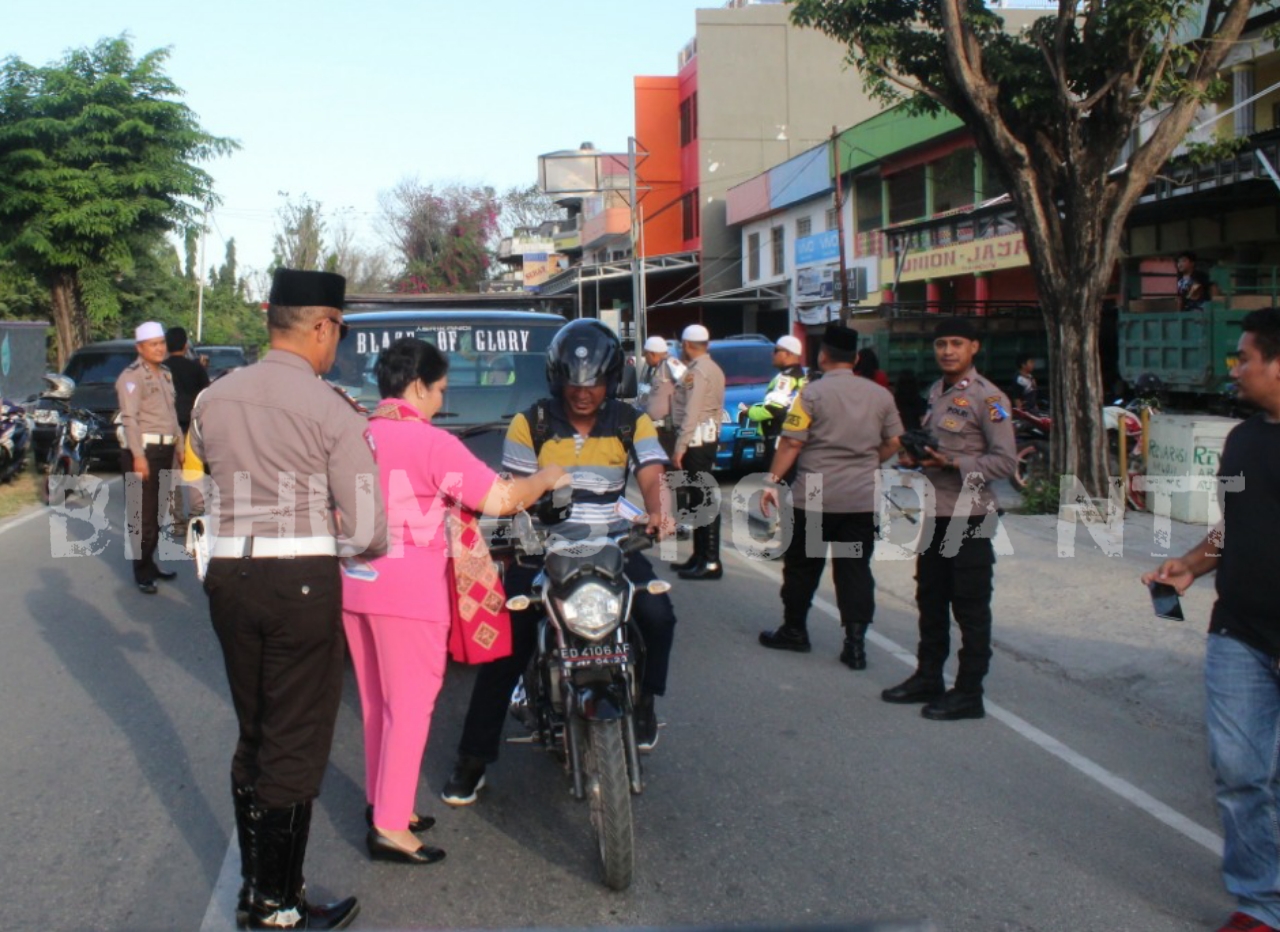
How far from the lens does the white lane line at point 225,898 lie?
415 centimetres

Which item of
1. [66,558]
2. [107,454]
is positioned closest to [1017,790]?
[66,558]

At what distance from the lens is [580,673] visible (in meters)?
4.38

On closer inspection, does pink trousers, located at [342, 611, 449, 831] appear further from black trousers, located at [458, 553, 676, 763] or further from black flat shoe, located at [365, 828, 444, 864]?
black trousers, located at [458, 553, 676, 763]

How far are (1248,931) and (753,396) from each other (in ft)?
43.9

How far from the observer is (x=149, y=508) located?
9812mm

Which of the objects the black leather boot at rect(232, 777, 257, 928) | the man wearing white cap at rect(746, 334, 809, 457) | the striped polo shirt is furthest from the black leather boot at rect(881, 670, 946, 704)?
the man wearing white cap at rect(746, 334, 809, 457)

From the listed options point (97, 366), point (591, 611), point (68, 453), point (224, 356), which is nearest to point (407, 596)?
point (591, 611)

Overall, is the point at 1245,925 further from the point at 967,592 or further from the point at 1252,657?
the point at 967,592

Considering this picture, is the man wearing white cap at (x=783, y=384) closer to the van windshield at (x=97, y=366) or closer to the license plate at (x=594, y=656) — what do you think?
the license plate at (x=594, y=656)

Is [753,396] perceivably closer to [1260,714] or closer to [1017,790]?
[1017,790]

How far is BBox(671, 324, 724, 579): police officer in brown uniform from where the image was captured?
10172 millimetres

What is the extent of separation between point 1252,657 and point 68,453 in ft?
47.5

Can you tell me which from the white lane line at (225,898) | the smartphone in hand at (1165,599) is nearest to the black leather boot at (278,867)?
the white lane line at (225,898)

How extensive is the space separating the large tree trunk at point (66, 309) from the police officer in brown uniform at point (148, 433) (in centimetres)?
2233
